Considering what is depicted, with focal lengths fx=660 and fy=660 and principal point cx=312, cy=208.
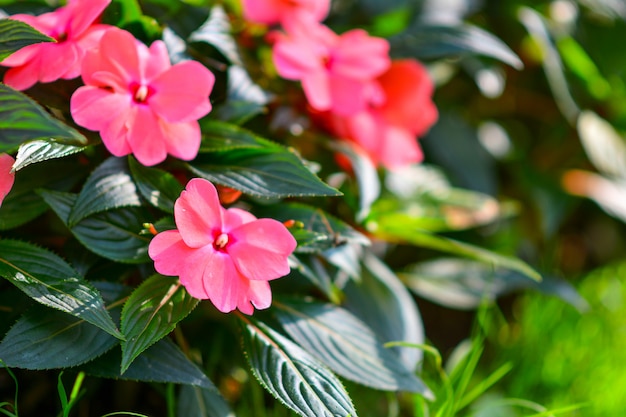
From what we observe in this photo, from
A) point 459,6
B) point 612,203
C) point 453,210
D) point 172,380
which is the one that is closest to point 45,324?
point 172,380

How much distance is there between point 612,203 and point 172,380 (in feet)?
3.77

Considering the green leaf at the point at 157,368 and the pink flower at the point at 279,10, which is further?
the pink flower at the point at 279,10

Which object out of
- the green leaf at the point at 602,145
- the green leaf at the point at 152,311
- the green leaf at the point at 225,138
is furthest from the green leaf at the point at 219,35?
the green leaf at the point at 602,145

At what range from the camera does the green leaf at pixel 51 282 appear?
0.62 metres

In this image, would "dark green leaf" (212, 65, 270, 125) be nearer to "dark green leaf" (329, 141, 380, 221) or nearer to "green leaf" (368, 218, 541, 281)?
"dark green leaf" (329, 141, 380, 221)

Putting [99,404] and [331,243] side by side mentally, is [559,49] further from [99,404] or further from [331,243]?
[99,404]

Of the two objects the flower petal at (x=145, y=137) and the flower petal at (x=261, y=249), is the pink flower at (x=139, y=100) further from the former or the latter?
the flower petal at (x=261, y=249)

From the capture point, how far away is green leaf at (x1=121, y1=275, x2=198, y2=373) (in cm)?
62

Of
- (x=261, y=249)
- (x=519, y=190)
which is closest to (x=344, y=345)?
(x=261, y=249)

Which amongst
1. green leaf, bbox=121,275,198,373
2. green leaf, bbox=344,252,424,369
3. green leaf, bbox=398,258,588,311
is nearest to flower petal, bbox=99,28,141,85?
green leaf, bbox=121,275,198,373

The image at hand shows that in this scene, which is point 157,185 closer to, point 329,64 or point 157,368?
point 157,368

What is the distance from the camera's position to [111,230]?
28.5 inches

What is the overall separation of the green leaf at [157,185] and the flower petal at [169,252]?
70 mm

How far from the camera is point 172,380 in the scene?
2.21 ft
